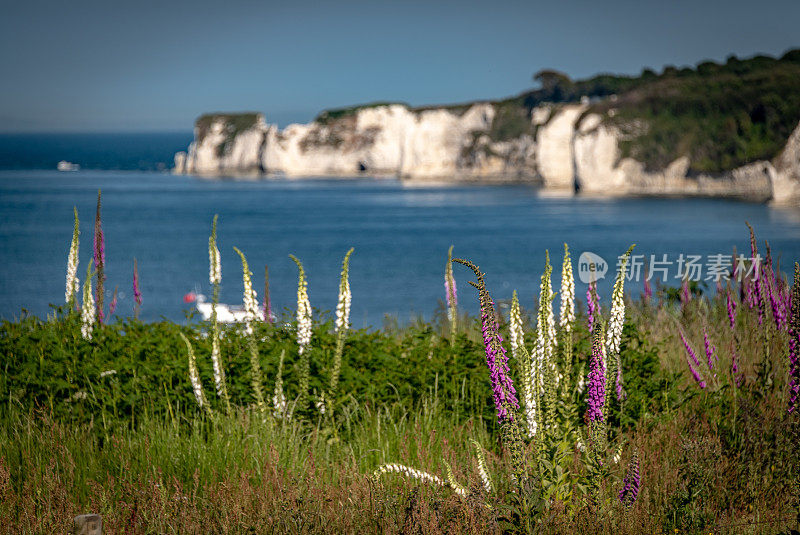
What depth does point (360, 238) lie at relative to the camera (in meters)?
68.8

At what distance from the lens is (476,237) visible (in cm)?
6856

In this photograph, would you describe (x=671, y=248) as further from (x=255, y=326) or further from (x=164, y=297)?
(x=255, y=326)

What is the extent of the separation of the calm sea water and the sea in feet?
0.54

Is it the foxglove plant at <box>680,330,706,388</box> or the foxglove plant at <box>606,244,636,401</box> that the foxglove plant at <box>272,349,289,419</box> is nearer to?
the foxglove plant at <box>606,244,636,401</box>

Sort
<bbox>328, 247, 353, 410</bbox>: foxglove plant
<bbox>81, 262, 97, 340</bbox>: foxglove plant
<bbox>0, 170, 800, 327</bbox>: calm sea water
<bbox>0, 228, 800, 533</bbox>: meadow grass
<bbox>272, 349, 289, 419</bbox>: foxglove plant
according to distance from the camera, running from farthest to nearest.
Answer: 1. <bbox>0, 170, 800, 327</bbox>: calm sea water
2. <bbox>81, 262, 97, 340</bbox>: foxglove plant
3. <bbox>328, 247, 353, 410</bbox>: foxglove plant
4. <bbox>272, 349, 289, 419</bbox>: foxglove plant
5. <bbox>0, 228, 800, 533</bbox>: meadow grass

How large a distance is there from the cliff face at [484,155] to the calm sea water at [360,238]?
5807mm

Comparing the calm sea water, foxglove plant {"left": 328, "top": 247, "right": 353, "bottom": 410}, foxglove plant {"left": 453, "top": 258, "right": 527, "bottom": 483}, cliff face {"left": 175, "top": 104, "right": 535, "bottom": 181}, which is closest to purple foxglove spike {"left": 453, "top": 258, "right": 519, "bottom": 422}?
foxglove plant {"left": 453, "top": 258, "right": 527, "bottom": 483}

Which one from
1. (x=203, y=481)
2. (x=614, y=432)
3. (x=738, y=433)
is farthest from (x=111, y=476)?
(x=738, y=433)

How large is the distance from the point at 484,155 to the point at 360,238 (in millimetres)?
87774

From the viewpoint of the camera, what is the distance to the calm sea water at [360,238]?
41656 mm

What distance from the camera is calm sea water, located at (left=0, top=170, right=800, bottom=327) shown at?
137ft

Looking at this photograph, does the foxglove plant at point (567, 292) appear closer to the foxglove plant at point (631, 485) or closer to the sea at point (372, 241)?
the foxglove plant at point (631, 485)

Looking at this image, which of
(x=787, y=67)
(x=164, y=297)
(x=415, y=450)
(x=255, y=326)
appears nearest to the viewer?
(x=415, y=450)

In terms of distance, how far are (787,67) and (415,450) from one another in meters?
123
